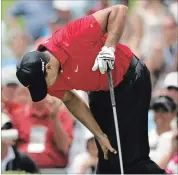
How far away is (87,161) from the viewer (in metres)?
6.62

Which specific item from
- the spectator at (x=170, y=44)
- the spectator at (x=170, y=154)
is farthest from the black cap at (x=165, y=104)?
the spectator at (x=170, y=44)

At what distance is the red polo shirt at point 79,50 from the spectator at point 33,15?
3212mm

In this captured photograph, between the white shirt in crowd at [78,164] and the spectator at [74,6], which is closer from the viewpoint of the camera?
the white shirt in crowd at [78,164]

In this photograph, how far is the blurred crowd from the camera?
653 cm

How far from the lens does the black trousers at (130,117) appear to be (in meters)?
5.32

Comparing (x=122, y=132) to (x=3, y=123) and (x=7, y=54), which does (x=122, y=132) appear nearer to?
(x=3, y=123)

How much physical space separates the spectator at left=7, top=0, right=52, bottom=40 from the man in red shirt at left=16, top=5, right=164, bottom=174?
289 centimetres

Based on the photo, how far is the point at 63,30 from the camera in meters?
5.07

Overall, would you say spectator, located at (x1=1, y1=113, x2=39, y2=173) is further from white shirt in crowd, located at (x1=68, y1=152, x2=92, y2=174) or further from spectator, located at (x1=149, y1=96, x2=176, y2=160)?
spectator, located at (x1=149, y1=96, x2=176, y2=160)

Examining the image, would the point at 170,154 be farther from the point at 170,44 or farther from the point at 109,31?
the point at 109,31

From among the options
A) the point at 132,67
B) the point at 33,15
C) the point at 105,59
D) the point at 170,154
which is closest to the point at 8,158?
the point at 170,154

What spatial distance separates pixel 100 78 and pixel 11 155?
5.28 feet

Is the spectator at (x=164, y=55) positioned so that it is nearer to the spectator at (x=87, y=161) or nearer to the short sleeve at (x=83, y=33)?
the spectator at (x=87, y=161)

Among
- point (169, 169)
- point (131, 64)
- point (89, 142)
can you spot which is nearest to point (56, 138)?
point (89, 142)
